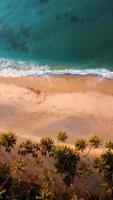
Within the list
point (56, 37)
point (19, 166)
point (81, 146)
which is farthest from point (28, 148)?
point (56, 37)

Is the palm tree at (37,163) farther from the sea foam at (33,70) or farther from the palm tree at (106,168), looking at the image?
the sea foam at (33,70)

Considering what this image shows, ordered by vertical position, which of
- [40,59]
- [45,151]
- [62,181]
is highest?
[40,59]

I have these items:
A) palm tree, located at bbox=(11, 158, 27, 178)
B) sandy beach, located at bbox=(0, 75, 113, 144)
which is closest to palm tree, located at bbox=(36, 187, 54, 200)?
palm tree, located at bbox=(11, 158, 27, 178)

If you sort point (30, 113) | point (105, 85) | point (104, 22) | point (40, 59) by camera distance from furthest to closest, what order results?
point (104, 22) → point (40, 59) → point (105, 85) → point (30, 113)

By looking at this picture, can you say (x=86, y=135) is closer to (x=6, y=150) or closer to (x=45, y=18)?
(x=6, y=150)

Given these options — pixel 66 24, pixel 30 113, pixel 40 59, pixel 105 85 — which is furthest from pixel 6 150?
pixel 66 24

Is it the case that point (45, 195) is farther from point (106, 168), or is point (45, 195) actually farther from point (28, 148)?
point (106, 168)

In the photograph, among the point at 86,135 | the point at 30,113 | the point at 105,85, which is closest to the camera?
the point at 86,135
